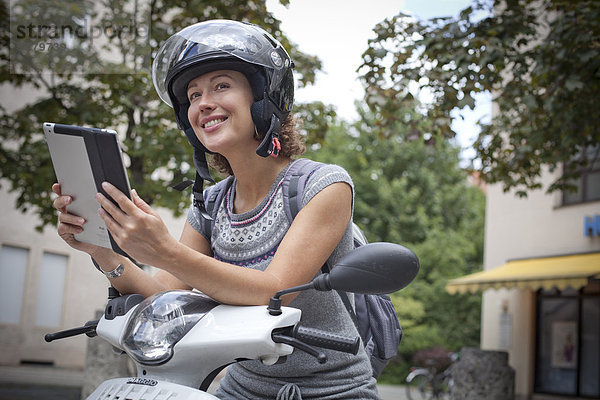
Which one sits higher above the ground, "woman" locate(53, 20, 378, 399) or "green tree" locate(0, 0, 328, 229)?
"green tree" locate(0, 0, 328, 229)

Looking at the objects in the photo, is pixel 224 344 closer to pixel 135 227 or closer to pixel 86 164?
pixel 135 227

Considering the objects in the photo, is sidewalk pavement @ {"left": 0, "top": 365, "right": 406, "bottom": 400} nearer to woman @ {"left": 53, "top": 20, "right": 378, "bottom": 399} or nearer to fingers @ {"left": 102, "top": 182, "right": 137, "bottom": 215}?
woman @ {"left": 53, "top": 20, "right": 378, "bottom": 399}

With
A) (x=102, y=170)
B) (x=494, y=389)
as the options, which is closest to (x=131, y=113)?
(x=494, y=389)

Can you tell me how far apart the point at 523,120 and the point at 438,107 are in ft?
9.03

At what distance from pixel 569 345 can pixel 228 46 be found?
1751cm

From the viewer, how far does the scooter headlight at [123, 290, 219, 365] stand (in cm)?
161

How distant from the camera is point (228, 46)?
6.53 ft

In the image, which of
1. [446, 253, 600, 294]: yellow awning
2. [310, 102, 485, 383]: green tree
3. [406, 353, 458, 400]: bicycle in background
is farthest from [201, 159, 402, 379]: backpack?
[310, 102, 485, 383]: green tree

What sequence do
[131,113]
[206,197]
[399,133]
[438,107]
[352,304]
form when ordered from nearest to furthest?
[352,304]
[206,197]
[438,107]
[399,133]
[131,113]

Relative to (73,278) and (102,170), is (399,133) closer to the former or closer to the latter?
(102,170)

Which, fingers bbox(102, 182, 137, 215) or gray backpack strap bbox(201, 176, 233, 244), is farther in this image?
gray backpack strap bbox(201, 176, 233, 244)

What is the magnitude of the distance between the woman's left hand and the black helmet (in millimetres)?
591

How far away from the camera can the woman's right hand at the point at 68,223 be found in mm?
1761

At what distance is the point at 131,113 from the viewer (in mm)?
10867
